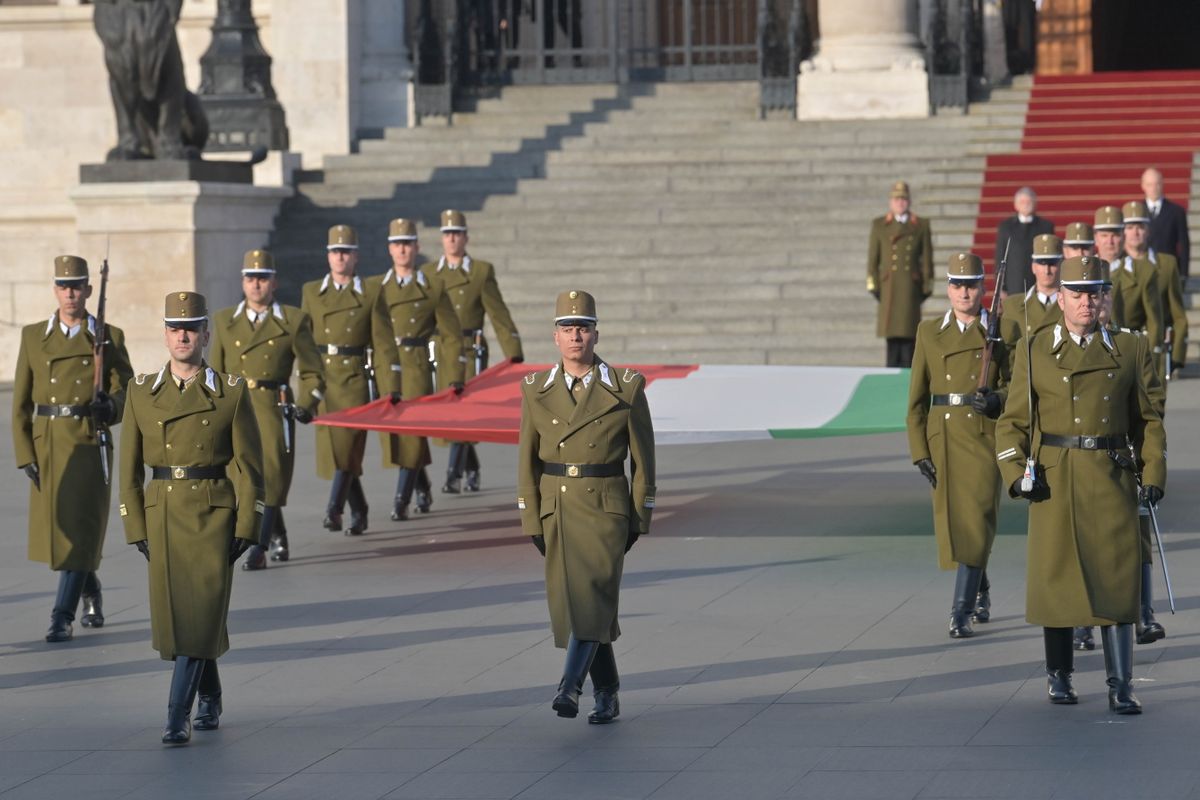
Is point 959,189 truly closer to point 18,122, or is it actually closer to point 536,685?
point 18,122

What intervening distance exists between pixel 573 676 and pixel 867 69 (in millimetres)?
18708

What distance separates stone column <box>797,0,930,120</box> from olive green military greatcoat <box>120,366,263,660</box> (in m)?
18.3

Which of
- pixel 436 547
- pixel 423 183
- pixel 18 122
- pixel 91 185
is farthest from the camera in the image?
pixel 18 122

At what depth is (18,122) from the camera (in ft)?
90.7

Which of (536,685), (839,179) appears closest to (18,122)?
(839,179)

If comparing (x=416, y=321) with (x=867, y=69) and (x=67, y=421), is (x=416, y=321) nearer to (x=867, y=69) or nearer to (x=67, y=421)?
(x=67, y=421)

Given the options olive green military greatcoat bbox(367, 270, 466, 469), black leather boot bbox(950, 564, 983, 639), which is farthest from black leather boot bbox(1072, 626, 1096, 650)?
olive green military greatcoat bbox(367, 270, 466, 469)

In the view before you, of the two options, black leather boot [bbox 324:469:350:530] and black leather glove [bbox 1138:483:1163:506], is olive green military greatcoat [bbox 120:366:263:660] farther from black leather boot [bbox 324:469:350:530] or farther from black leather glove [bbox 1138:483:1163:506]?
black leather boot [bbox 324:469:350:530]

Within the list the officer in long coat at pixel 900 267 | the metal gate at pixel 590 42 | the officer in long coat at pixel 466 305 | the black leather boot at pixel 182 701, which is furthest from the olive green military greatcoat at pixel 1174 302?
the metal gate at pixel 590 42

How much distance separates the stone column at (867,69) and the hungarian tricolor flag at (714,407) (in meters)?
12.0

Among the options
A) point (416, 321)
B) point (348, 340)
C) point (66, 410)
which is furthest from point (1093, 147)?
point (66, 410)

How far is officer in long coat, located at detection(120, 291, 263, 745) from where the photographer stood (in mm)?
8188

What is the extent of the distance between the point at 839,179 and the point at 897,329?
5486 millimetres

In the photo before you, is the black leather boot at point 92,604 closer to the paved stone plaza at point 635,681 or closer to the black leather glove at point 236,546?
the paved stone plaza at point 635,681
